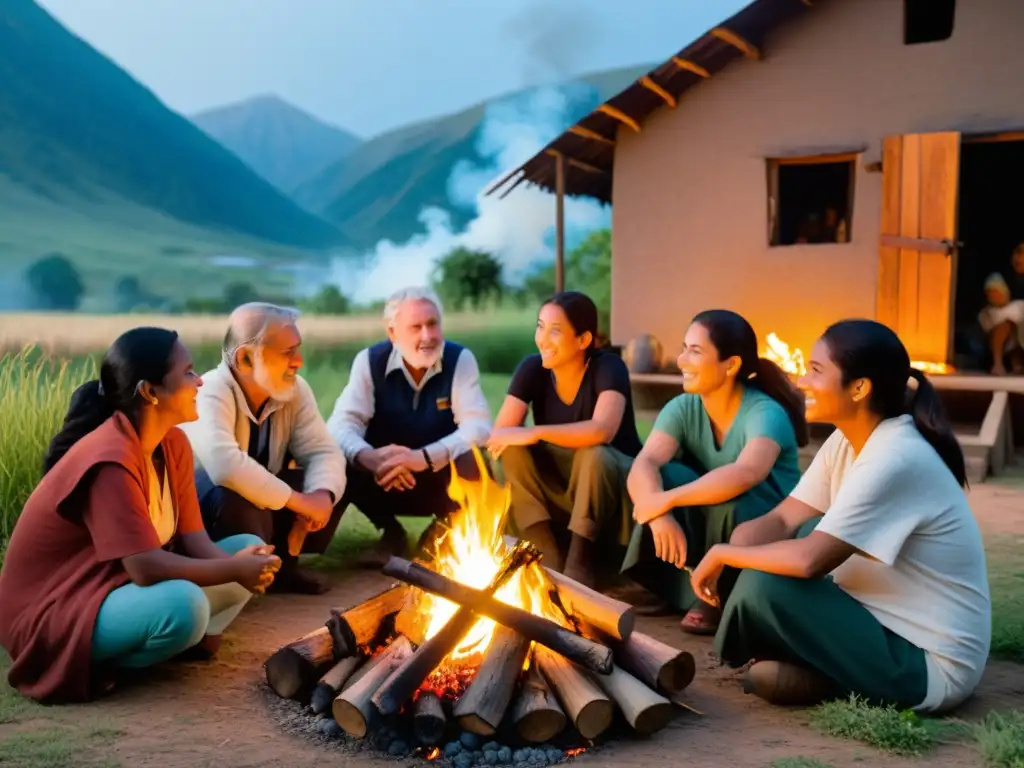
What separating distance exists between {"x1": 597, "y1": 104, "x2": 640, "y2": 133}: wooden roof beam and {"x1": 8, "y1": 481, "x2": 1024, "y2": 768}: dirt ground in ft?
22.9

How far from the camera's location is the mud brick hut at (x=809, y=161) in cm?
907

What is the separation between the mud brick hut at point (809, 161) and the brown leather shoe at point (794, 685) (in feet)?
18.0

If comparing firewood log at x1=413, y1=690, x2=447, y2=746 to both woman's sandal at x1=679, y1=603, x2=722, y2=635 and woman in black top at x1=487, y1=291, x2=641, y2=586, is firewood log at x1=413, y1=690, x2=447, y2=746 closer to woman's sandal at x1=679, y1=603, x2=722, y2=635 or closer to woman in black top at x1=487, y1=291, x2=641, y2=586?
woman's sandal at x1=679, y1=603, x2=722, y2=635

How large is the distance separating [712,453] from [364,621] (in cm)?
170

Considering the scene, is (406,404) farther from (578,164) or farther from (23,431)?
(578,164)

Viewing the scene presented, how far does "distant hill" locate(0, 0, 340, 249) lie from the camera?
52.1 ft

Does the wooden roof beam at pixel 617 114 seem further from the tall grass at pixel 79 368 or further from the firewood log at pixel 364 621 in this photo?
the firewood log at pixel 364 621

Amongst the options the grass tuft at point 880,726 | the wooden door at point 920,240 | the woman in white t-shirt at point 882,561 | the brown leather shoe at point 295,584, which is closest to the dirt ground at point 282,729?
the grass tuft at point 880,726

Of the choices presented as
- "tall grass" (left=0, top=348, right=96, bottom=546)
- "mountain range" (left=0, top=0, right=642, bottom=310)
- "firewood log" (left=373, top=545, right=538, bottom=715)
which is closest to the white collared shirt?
"firewood log" (left=373, top=545, right=538, bottom=715)

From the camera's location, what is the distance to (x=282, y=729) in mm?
3225

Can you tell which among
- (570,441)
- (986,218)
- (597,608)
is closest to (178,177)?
(986,218)

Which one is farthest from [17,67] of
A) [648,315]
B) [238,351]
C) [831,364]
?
[831,364]

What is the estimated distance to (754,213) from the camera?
398 inches

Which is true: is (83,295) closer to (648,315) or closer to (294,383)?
(648,315)
